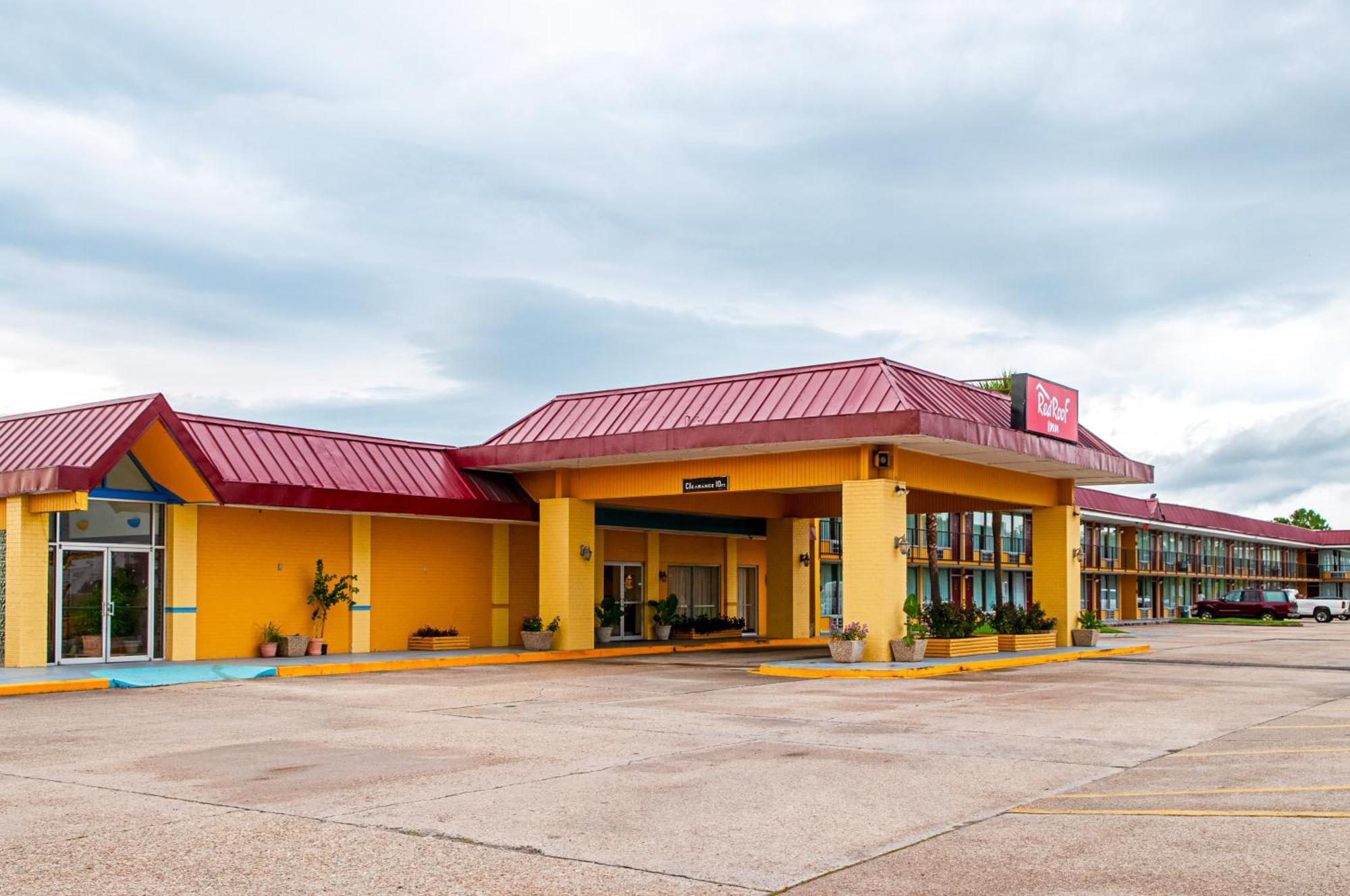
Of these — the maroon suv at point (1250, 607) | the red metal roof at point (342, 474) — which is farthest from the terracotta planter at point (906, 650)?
the maroon suv at point (1250, 607)

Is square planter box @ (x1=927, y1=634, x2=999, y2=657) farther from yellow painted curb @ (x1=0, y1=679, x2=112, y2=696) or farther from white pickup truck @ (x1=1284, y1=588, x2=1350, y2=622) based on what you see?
white pickup truck @ (x1=1284, y1=588, x2=1350, y2=622)

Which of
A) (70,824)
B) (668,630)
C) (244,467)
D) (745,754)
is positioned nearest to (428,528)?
(244,467)

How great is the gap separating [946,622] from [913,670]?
3.60m

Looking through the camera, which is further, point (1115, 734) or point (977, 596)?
point (977, 596)

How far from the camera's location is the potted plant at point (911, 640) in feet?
75.0

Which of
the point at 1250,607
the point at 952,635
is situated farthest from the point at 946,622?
the point at 1250,607

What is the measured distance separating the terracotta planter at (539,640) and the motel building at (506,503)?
0.58m

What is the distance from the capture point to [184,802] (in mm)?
9172

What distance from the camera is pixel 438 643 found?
27.3 meters

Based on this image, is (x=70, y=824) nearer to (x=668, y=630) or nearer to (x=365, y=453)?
(x=365, y=453)

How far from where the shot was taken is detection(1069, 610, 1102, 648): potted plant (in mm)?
30141

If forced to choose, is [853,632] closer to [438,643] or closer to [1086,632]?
[438,643]

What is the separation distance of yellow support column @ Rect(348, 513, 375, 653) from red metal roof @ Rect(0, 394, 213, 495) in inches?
212

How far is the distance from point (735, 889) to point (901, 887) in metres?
0.88
